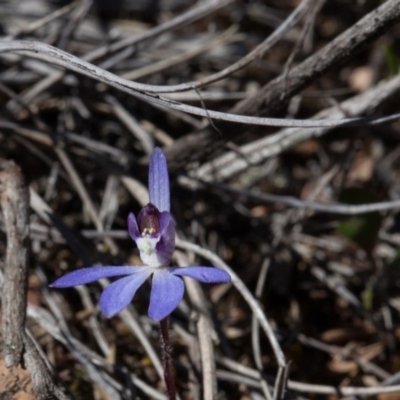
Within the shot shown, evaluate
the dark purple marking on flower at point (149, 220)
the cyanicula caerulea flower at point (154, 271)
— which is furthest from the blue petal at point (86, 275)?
the dark purple marking on flower at point (149, 220)

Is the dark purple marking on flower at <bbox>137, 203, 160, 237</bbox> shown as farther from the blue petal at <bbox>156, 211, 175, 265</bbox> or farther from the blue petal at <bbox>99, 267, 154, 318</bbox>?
the blue petal at <bbox>99, 267, 154, 318</bbox>

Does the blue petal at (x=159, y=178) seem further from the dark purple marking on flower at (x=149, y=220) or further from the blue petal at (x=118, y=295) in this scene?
the blue petal at (x=118, y=295)

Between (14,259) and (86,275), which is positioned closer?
(86,275)

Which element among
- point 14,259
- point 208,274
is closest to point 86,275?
point 208,274

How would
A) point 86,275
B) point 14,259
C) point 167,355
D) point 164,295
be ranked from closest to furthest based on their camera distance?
point 164,295, point 86,275, point 167,355, point 14,259

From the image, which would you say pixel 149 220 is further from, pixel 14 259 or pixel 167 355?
pixel 14 259

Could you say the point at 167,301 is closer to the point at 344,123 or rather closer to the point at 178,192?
the point at 344,123

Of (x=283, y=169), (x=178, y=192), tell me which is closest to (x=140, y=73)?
(x=178, y=192)
